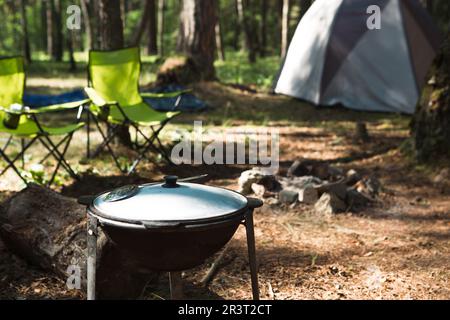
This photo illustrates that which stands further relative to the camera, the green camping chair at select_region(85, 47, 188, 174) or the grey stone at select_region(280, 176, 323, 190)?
the green camping chair at select_region(85, 47, 188, 174)

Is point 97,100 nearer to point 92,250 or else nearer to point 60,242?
point 60,242

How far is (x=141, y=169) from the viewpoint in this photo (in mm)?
5172

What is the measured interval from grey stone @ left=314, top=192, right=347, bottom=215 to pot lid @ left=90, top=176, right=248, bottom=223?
196 centimetres

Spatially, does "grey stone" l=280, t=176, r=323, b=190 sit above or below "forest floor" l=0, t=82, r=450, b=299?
above

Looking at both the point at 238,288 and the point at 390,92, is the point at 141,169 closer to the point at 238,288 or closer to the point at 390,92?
the point at 238,288

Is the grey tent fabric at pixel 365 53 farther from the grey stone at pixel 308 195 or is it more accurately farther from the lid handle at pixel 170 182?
the lid handle at pixel 170 182

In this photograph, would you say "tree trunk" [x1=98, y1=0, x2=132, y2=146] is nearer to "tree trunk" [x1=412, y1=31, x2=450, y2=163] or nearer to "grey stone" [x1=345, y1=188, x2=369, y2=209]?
"grey stone" [x1=345, y1=188, x2=369, y2=209]

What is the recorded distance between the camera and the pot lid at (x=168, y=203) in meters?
Result: 1.92

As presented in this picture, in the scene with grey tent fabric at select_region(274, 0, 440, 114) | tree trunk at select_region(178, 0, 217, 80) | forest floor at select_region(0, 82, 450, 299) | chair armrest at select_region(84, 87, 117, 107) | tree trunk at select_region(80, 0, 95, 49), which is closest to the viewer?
forest floor at select_region(0, 82, 450, 299)

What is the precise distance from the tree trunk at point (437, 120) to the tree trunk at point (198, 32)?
4.63 metres

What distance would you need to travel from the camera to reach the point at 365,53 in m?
7.66

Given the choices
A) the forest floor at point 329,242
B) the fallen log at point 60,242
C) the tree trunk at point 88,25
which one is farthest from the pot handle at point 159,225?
the tree trunk at point 88,25

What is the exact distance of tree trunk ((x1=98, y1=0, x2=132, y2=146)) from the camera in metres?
5.51

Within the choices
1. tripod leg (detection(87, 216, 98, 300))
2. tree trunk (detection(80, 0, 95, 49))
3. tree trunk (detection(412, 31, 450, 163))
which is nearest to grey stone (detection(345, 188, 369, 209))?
tree trunk (detection(412, 31, 450, 163))
